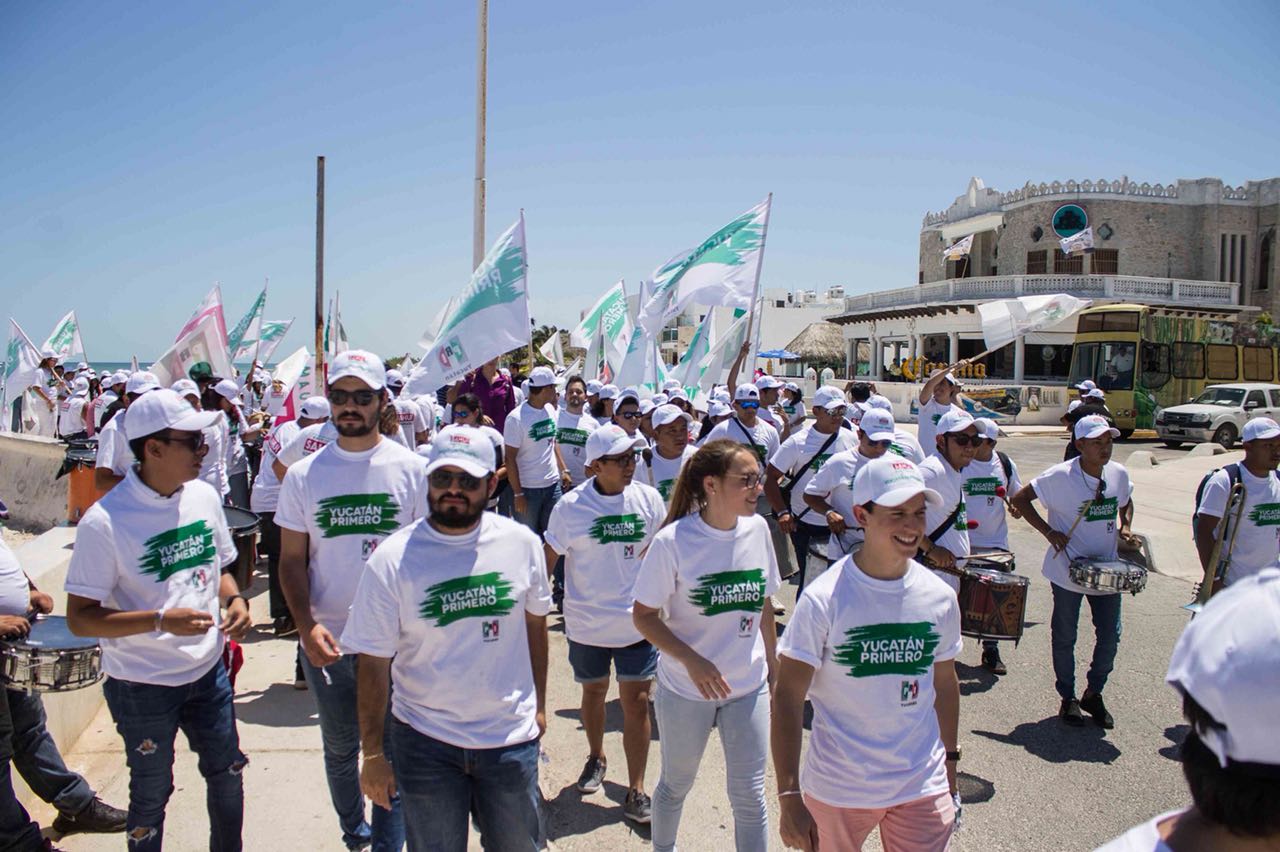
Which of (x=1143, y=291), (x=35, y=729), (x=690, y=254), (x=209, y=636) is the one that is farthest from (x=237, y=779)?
(x=1143, y=291)

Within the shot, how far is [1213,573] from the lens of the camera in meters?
5.19

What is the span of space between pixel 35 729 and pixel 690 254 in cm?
821

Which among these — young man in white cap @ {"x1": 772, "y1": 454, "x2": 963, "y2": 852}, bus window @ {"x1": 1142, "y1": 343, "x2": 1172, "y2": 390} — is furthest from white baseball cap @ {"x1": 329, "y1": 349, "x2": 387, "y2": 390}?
bus window @ {"x1": 1142, "y1": 343, "x2": 1172, "y2": 390}

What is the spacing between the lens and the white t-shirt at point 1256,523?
5.25m

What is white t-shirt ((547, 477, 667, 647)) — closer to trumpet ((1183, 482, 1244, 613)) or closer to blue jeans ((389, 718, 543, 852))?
blue jeans ((389, 718, 543, 852))

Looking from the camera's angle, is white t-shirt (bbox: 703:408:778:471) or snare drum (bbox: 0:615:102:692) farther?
white t-shirt (bbox: 703:408:778:471)

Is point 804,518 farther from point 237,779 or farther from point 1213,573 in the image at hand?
point 237,779

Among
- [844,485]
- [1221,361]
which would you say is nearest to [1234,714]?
[844,485]

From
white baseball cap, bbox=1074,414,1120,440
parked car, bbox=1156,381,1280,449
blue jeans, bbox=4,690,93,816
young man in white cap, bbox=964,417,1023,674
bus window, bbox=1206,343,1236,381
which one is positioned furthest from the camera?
bus window, bbox=1206,343,1236,381

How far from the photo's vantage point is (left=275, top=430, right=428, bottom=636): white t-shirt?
3.44 m

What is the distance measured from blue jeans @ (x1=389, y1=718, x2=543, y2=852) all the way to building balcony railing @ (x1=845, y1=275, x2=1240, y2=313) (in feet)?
137

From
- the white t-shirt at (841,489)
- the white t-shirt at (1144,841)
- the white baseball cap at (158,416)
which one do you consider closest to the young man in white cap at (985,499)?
the white t-shirt at (841,489)

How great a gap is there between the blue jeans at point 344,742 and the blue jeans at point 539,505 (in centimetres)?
429

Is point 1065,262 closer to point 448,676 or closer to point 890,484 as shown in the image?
point 890,484
